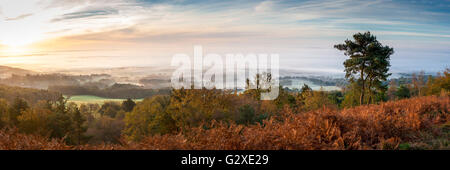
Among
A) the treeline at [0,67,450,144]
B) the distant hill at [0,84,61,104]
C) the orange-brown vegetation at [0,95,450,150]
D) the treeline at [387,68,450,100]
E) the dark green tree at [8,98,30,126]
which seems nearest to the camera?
the orange-brown vegetation at [0,95,450,150]

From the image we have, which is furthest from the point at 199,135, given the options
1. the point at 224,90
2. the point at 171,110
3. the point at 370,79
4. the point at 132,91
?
the point at 132,91

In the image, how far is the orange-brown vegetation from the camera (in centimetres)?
576

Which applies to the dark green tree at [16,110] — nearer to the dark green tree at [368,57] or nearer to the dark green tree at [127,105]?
the dark green tree at [127,105]

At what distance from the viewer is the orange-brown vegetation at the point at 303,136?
18.9ft

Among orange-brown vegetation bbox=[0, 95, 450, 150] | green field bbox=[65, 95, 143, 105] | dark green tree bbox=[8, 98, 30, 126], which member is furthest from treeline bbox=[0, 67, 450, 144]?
green field bbox=[65, 95, 143, 105]

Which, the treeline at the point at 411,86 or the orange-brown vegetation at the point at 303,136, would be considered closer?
the orange-brown vegetation at the point at 303,136

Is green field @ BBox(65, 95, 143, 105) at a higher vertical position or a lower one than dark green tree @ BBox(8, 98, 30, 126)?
lower

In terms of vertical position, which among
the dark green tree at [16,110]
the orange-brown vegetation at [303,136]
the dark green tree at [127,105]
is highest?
the orange-brown vegetation at [303,136]

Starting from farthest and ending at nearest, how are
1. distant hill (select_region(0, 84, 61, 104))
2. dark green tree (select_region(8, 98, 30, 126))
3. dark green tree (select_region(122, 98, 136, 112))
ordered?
dark green tree (select_region(122, 98, 136, 112)), distant hill (select_region(0, 84, 61, 104)), dark green tree (select_region(8, 98, 30, 126))

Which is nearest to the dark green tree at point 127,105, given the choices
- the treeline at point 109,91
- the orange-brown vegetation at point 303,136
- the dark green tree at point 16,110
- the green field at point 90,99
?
the treeline at point 109,91

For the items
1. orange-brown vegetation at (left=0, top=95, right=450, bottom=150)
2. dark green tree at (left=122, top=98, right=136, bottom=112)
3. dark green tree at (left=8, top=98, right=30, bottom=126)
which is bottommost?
dark green tree at (left=122, top=98, right=136, bottom=112)

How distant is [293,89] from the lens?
80.1 m

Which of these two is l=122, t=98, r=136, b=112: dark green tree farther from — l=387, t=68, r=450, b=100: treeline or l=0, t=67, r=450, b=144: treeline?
l=387, t=68, r=450, b=100: treeline
